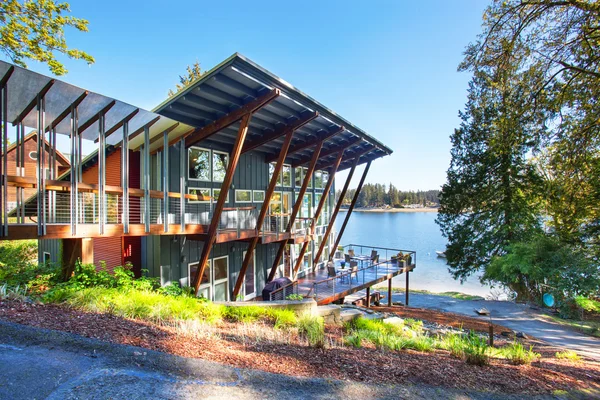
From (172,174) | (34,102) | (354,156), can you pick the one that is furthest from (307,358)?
(354,156)

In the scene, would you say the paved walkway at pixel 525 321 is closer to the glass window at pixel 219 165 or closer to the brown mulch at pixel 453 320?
the brown mulch at pixel 453 320

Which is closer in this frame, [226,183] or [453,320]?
[226,183]

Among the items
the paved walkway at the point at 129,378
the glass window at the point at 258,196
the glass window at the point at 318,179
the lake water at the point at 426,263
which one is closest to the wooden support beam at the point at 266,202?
the glass window at the point at 258,196

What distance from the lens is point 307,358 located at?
3832 millimetres

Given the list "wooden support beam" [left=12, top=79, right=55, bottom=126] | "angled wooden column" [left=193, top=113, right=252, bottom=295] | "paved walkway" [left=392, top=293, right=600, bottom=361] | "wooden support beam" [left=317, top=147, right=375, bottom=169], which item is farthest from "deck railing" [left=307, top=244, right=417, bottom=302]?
"wooden support beam" [left=12, top=79, right=55, bottom=126]

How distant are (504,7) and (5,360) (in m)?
11.4

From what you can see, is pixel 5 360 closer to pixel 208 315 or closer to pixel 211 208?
pixel 208 315

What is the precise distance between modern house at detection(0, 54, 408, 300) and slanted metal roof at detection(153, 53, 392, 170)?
42 mm

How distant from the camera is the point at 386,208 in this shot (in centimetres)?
10438

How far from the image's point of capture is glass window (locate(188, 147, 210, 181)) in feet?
35.7

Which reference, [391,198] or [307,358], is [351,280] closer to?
[307,358]

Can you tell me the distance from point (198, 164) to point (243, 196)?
265 centimetres

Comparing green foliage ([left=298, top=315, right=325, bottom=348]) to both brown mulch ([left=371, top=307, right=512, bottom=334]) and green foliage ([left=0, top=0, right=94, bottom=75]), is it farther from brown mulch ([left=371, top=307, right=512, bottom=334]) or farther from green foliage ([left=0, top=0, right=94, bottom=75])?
green foliage ([left=0, top=0, right=94, bottom=75])

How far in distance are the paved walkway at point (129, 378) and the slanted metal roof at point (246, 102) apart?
6.53 m
